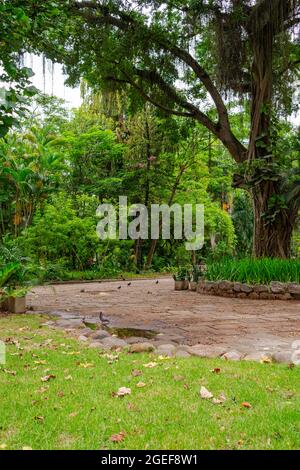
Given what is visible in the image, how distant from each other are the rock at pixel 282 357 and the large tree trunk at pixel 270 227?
17.8 ft

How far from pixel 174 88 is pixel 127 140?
5647 mm

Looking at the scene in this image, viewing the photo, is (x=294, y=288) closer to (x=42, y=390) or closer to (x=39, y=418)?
(x=42, y=390)

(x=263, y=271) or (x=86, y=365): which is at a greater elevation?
(x=263, y=271)

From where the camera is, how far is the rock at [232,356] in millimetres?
3246

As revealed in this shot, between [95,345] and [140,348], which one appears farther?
[95,345]

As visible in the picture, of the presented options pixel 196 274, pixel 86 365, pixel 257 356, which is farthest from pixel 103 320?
pixel 196 274

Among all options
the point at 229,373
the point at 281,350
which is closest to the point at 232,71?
the point at 281,350

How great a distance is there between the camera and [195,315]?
221 inches

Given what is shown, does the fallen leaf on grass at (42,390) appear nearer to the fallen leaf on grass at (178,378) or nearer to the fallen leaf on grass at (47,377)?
the fallen leaf on grass at (47,377)

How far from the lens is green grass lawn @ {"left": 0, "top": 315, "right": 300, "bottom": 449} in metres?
1.87

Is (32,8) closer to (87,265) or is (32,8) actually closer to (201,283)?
(201,283)

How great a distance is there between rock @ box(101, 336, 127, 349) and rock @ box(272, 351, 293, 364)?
1.25 metres

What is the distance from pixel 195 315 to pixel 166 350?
213 cm

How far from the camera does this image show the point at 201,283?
28.4 feet
